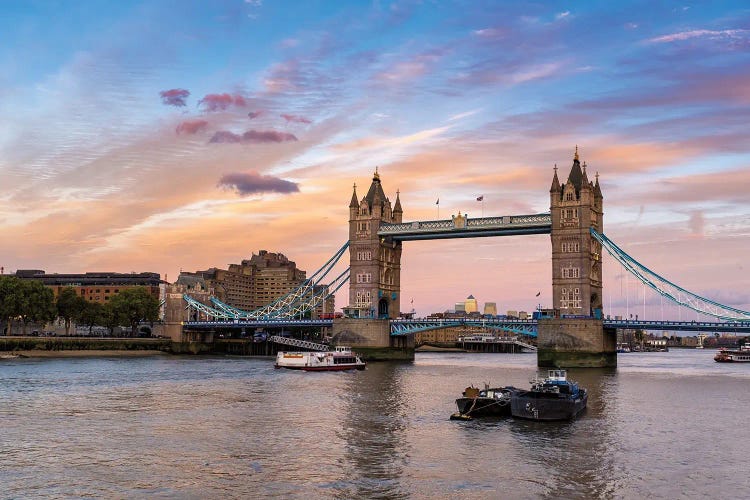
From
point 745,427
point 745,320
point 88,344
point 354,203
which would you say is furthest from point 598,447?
point 88,344

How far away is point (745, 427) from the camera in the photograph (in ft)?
160

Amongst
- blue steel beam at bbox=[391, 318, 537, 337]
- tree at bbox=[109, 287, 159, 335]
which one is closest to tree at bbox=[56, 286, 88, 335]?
tree at bbox=[109, 287, 159, 335]

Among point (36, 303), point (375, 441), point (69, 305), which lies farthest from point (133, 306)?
point (375, 441)

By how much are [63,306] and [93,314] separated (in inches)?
346

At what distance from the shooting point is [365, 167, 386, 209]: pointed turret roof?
132 metres

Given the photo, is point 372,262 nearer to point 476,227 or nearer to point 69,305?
point 476,227

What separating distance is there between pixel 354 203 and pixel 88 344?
4935 centimetres

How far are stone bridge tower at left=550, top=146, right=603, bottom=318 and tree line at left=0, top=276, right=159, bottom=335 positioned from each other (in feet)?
270

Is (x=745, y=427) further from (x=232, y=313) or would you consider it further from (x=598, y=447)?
(x=232, y=313)

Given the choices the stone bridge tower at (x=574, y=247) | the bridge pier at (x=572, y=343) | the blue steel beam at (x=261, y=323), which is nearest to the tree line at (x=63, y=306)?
the blue steel beam at (x=261, y=323)

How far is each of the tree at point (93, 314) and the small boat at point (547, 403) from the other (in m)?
120

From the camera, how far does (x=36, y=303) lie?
130000 millimetres

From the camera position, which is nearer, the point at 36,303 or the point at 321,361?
the point at 321,361

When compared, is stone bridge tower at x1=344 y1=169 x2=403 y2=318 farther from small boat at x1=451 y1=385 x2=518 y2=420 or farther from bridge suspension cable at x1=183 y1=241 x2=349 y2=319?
small boat at x1=451 y1=385 x2=518 y2=420
